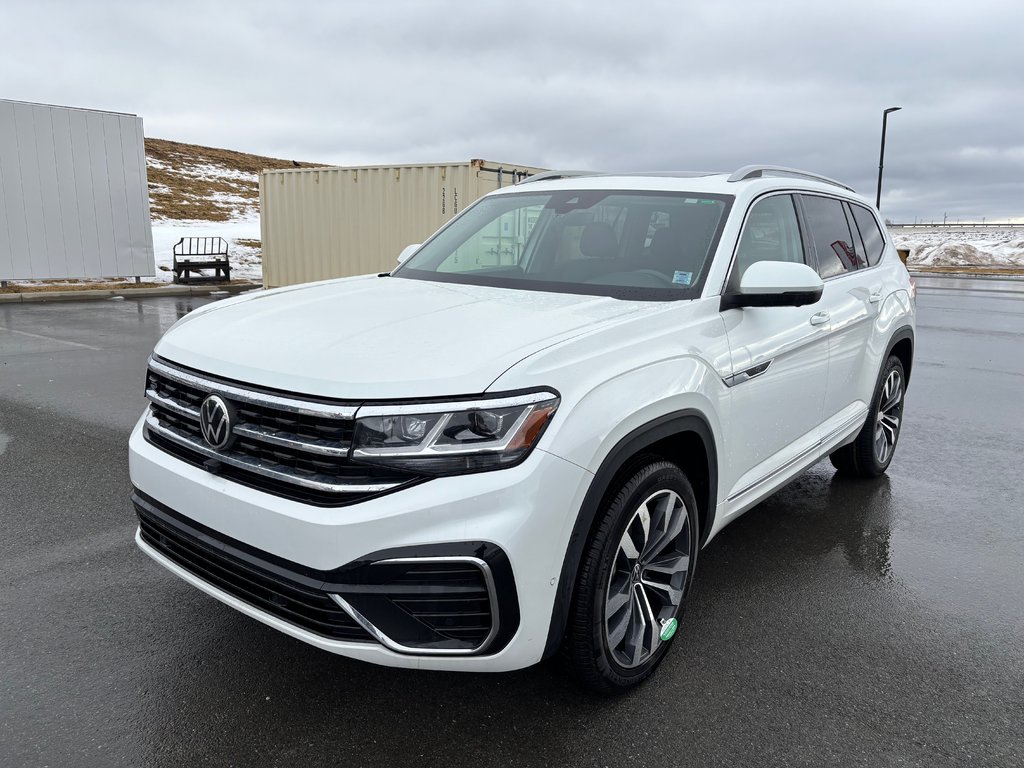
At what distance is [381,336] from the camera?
2586 millimetres

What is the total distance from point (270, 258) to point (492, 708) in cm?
1871

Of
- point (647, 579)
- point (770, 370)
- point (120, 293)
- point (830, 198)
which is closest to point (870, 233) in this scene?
point (830, 198)

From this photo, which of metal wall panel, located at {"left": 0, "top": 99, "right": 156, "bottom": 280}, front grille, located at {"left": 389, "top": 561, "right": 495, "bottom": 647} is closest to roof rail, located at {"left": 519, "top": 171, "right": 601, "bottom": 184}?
front grille, located at {"left": 389, "top": 561, "right": 495, "bottom": 647}

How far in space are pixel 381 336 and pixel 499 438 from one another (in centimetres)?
64

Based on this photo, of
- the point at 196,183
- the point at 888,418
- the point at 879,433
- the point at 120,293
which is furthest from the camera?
the point at 196,183

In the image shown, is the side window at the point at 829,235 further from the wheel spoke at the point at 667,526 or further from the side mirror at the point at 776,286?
the wheel spoke at the point at 667,526

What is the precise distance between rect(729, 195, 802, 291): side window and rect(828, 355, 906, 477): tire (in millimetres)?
1358

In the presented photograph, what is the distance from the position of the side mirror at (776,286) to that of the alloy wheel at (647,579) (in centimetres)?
90

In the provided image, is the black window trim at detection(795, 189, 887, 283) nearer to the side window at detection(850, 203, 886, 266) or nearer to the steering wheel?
the side window at detection(850, 203, 886, 266)

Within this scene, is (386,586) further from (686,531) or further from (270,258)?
(270,258)

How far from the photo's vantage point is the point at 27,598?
131 inches


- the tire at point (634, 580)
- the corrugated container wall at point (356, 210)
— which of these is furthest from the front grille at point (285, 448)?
the corrugated container wall at point (356, 210)

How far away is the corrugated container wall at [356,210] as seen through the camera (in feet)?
49.9

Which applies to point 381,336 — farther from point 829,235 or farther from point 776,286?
point 829,235
